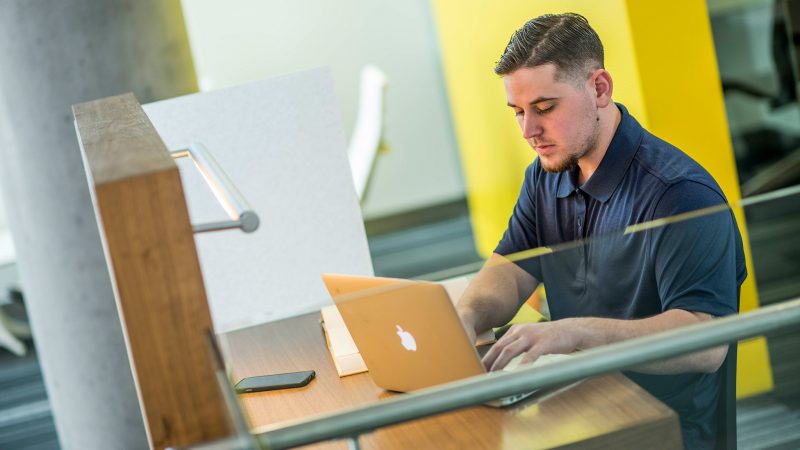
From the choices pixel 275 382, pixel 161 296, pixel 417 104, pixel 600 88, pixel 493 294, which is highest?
pixel 417 104

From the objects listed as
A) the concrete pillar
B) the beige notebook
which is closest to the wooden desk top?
the beige notebook

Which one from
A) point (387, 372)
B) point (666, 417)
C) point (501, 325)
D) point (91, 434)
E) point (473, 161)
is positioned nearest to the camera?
point (666, 417)

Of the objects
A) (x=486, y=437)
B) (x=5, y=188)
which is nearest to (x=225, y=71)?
(x=5, y=188)

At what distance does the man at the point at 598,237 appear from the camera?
100 cm

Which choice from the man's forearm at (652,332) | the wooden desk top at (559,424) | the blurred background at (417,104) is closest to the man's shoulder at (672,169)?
the blurred background at (417,104)

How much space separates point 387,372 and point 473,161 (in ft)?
10.6

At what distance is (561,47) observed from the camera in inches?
61.4

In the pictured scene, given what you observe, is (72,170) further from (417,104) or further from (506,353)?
(417,104)

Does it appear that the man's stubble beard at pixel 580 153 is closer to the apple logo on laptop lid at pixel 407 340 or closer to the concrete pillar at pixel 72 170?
the apple logo on laptop lid at pixel 407 340

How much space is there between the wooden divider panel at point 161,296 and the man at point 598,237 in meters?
0.34

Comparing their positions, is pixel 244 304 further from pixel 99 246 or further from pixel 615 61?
pixel 615 61

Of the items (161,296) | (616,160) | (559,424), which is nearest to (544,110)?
(616,160)

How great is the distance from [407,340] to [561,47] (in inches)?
24.4

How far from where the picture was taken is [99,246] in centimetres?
247
